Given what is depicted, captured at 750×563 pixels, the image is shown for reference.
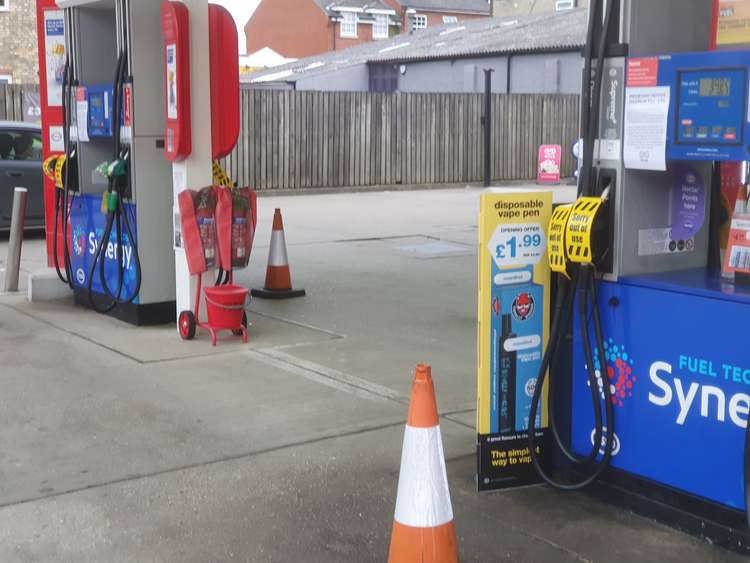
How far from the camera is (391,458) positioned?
5.34 m

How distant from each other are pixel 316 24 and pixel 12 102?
4479cm

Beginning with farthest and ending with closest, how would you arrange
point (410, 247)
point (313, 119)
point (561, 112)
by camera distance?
point (561, 112) → point (313, 119) → point (410, 247)

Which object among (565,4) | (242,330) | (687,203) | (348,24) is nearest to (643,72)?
(687,203)

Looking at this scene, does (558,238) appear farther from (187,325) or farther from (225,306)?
(187,325)

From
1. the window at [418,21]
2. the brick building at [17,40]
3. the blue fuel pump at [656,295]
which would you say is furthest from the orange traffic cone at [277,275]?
the window at [418,21]

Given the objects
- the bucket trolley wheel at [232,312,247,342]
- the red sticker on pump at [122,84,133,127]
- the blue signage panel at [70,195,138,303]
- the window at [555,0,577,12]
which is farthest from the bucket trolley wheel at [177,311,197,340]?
the window at [555,0,577,12]

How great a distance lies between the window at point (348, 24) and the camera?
6178 cm

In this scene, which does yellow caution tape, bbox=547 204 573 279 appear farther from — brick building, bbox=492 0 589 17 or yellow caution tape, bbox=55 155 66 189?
brick building, bbox=492 0 589 17

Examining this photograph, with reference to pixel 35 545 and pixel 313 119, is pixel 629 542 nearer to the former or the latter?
pixel 35 545

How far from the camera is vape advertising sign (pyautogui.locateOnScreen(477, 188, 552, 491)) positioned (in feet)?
15.1

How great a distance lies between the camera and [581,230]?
4434 millimetres

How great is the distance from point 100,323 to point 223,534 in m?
4.72

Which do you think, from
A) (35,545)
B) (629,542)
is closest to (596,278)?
(629,542)

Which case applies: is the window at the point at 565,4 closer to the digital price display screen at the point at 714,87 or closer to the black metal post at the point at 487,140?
the black metal post at the point at 487,140
